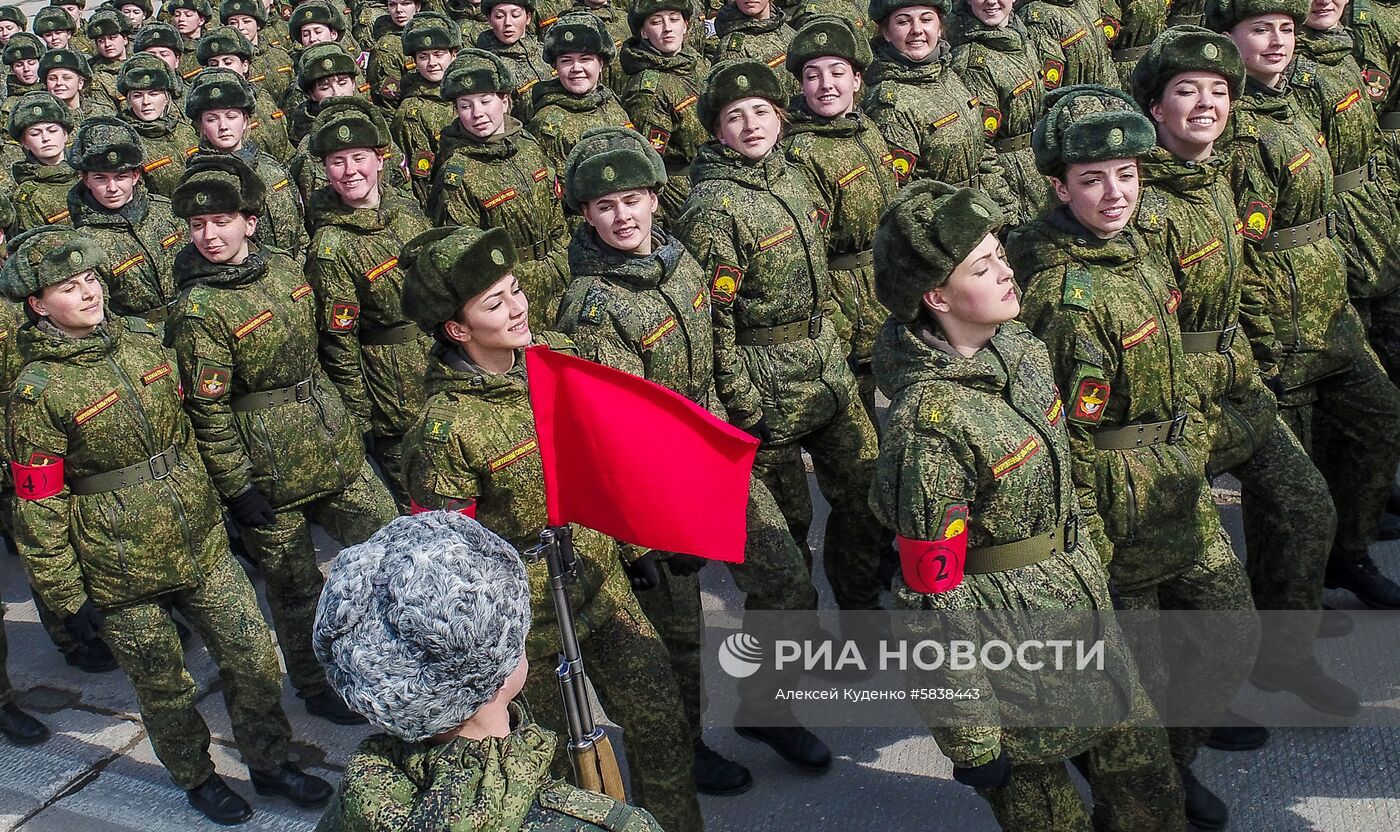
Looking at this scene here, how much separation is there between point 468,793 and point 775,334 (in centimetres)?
395

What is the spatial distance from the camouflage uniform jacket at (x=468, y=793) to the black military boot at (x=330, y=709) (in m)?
4.07

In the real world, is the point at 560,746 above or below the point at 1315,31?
below

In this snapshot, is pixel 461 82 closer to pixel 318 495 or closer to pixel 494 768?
pixel 318 495

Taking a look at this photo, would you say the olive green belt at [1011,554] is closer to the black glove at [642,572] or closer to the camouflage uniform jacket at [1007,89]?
the black glove at [642,572]

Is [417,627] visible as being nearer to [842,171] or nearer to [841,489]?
[841,489]

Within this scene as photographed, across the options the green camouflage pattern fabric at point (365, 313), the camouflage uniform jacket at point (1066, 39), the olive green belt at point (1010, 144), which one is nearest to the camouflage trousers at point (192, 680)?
the green camouflage pattern fabric at point (365, 313)

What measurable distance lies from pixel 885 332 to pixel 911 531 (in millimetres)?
640

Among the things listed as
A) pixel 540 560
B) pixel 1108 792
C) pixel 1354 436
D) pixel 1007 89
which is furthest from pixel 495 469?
pixel 1007 89

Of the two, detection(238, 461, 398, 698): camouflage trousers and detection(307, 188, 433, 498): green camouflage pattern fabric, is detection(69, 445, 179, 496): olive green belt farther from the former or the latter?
detection(307, 188, 433, 498): green camouflage pattern fabric

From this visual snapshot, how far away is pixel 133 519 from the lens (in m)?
5.47

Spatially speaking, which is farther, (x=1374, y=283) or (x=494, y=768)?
(x=1374, y=283)

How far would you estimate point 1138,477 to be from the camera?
4.72m

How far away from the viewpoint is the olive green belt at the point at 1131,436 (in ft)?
15.6

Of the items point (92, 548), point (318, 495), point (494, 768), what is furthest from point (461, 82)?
point (494, 768)
